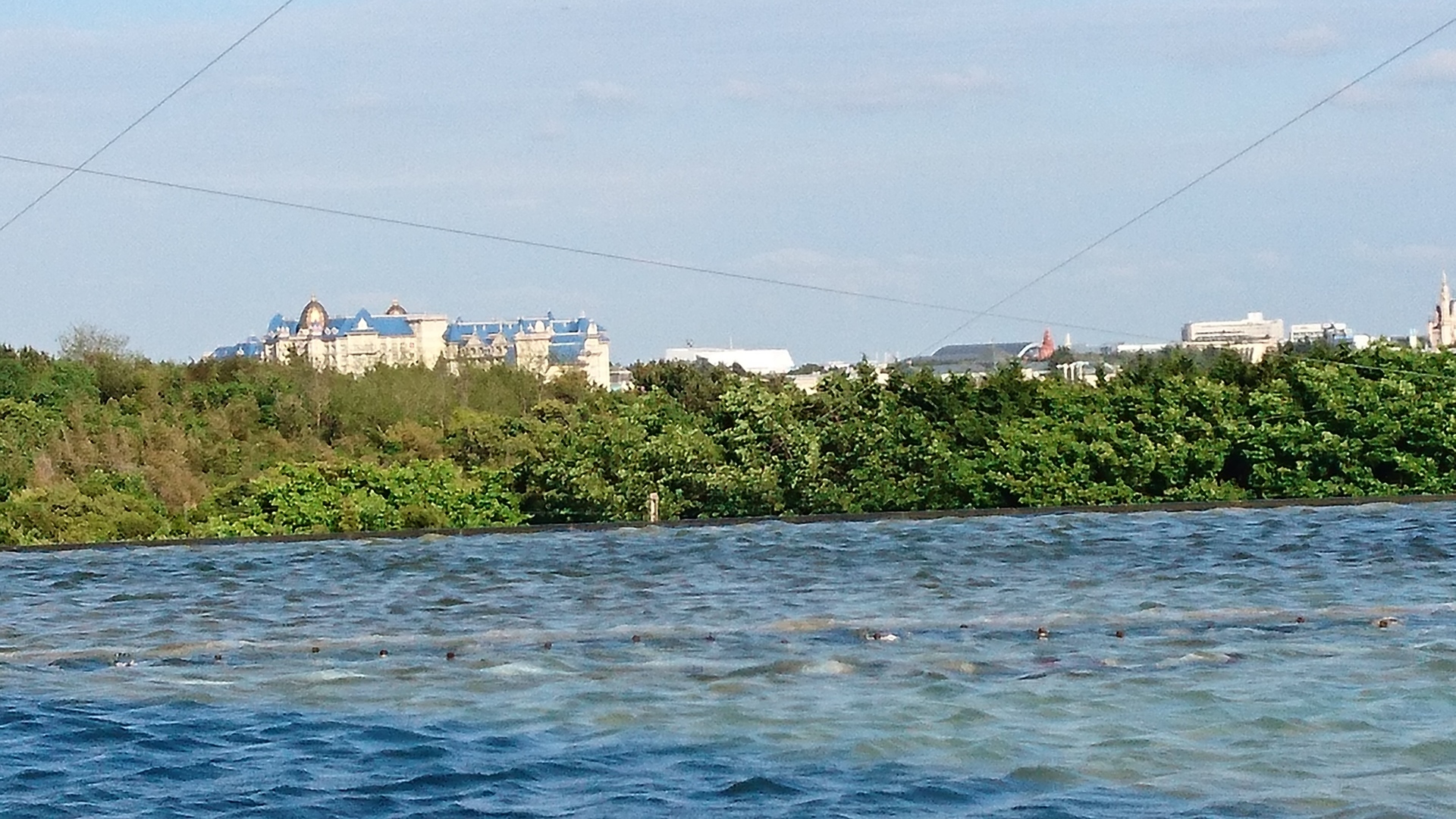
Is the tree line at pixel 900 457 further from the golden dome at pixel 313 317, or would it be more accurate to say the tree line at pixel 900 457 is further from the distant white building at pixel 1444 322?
the golden dome at pixel 313 317

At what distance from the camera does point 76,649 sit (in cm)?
1066

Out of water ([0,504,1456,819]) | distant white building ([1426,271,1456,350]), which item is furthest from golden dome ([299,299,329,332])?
water ([0,504,1456,819])

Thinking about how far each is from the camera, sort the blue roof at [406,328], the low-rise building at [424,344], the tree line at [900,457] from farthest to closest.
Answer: the blue roof at [406,328] < the low-rise building at [424,344] < the tree line at [900,457]

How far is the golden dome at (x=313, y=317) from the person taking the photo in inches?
4673

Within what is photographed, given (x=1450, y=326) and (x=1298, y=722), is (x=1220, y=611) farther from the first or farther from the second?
(x=1450, y=326)

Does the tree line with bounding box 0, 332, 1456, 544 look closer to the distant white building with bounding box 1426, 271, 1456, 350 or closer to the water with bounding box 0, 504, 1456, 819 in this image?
the water with bounding box 0, 504, 1456, 819

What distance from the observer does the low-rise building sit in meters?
44.8

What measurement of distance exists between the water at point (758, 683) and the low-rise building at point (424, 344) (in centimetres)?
2655

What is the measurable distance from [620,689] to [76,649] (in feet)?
12.3

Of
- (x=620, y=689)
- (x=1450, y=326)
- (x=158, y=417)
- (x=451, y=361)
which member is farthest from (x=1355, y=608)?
(x=1450, y=326)

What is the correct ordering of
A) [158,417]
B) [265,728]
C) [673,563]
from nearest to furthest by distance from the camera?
[265,728] < [673,563] < [158,417]

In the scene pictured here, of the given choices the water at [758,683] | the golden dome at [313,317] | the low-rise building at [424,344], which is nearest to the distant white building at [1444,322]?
the low-rise building at [424,344]

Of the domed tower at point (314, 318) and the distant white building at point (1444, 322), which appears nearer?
the distant white building at point (1444, 322)

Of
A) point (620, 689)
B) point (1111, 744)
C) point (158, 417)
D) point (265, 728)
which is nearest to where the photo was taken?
point (1111, 744)
